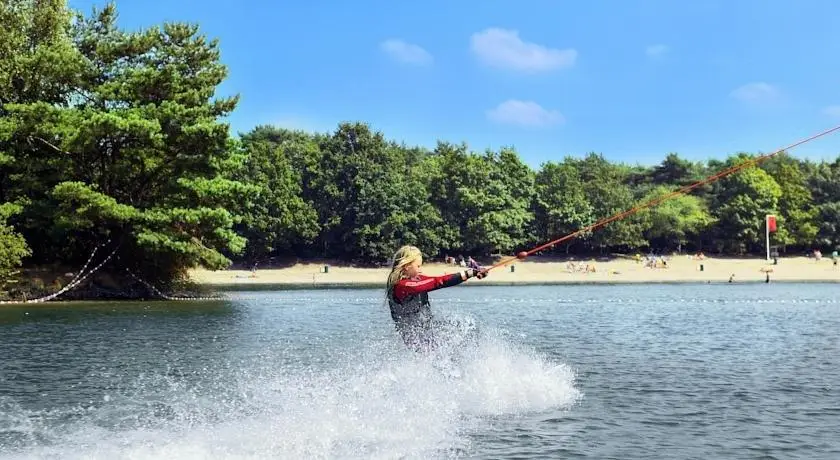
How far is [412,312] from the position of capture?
11344 mm

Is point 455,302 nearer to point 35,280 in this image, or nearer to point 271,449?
point 35,280

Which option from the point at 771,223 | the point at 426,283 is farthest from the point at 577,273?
the point at 426,283

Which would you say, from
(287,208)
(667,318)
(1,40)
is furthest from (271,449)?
(287,208)

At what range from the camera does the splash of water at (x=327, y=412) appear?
9.94 m

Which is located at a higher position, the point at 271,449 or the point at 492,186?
the point at 492,186

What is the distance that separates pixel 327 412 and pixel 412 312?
178cm

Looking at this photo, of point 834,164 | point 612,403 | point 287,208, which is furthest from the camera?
point 834,164

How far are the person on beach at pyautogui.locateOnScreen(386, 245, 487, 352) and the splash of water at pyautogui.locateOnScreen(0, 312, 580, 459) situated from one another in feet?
1.10

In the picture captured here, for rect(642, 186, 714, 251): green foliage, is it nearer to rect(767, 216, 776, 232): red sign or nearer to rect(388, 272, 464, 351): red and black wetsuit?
rect(767, 216, 776, 232): red sign

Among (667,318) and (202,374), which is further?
(667,318)

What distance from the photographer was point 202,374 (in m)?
17.4

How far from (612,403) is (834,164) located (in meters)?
104

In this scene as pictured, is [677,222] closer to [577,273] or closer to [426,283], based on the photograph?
[577,273]

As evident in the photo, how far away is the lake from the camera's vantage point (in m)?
10.4
